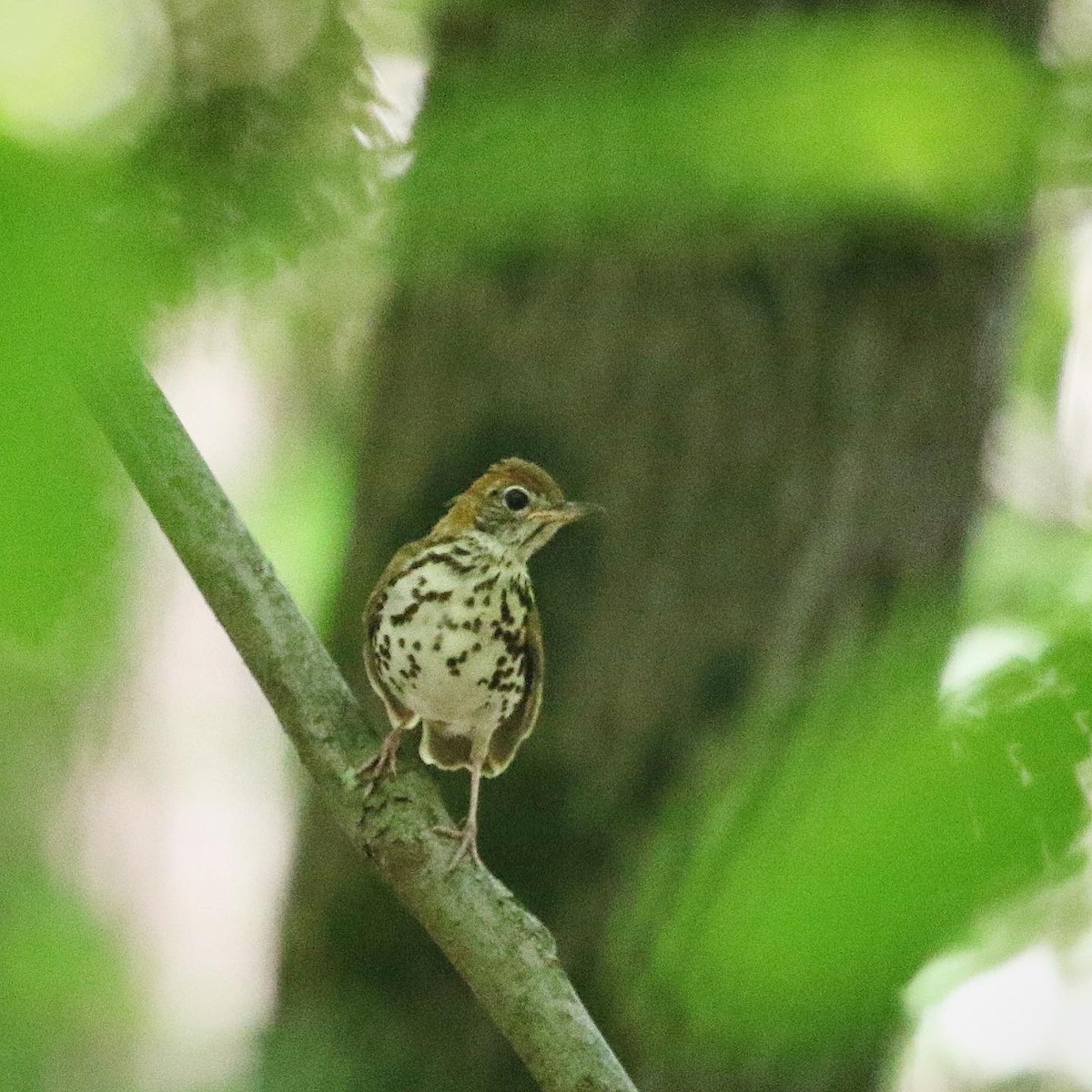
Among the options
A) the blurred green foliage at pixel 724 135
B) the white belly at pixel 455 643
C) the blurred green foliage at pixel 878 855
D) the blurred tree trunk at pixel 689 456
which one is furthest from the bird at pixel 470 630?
the blurred tree trunk at pixel 689 456

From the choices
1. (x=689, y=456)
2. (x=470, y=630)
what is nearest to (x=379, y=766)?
(x=470, y=630)

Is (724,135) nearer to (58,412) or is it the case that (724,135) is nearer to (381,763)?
(58,412)

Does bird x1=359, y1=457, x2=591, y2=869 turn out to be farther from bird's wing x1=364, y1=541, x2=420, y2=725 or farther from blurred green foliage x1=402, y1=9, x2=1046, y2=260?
blurred green foliage x1=402, y1=9, x2=1046, y2=260

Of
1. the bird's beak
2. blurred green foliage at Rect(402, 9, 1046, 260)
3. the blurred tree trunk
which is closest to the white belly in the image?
the bird's beak

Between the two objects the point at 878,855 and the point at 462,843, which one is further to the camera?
the point at 462,843

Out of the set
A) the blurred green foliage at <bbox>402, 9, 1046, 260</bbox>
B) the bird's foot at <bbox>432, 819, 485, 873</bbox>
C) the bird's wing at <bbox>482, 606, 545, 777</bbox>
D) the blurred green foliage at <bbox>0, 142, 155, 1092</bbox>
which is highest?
the bird's wing at <bbox>482, 606, 545, 777</bbox>

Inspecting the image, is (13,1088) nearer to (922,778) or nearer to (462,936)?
(462,936)

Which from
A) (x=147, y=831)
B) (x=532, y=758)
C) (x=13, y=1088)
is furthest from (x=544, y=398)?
(x=147, y=831)

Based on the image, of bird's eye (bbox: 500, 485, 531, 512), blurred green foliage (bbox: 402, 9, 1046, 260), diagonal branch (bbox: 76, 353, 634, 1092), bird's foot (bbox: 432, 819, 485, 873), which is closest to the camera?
blurred green foliage (bbox: 402, 9, 1046, 260)
